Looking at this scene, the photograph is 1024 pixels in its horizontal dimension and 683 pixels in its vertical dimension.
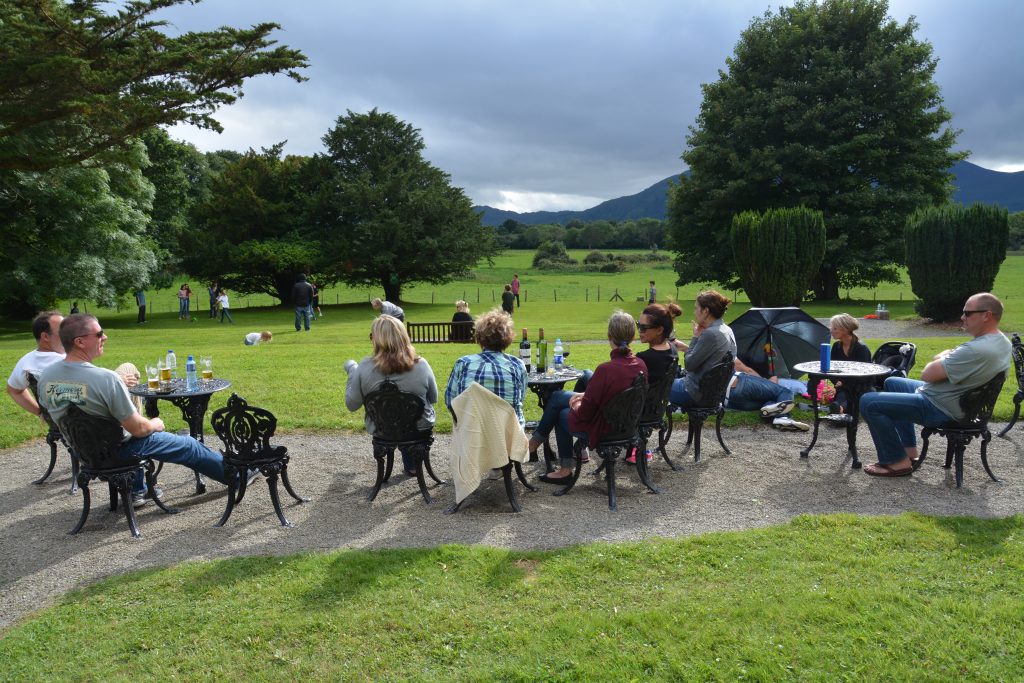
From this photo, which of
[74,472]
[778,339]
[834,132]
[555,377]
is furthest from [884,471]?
[834,132]

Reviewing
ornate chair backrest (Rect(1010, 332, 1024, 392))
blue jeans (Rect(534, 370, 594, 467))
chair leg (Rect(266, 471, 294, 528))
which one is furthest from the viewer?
ornate chair backrest (Rect(1010, 332, 1024, 392))

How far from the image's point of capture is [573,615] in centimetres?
400

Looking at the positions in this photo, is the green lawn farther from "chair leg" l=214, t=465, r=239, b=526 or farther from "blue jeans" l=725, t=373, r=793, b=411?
"blue jeans" l=725, t=373, r=793, b=411

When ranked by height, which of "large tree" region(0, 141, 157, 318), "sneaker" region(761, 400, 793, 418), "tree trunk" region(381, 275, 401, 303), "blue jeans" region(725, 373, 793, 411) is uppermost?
"large tree" region(0, 141, 157, 318)

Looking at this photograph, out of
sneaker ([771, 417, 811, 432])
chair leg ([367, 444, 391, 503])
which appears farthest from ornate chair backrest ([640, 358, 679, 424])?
sneaker ([771, 417, 811, 432])

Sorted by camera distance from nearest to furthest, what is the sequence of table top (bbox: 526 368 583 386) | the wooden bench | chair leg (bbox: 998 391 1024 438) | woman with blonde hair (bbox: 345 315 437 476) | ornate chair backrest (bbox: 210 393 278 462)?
ornate chair backrest (bbox: 210 393 278 462) < woman with blonde hair (bbox: 345 315 437 476) < table top (bbox: 526 368 583 386) < chair leg (bbox: 998 391 1024 438) < the wooden bench

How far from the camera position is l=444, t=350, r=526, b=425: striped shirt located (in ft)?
19.5

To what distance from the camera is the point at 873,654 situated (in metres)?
3.52

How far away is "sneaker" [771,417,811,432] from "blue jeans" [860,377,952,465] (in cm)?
161

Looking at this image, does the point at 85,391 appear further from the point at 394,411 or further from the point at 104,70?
the point at 104,70

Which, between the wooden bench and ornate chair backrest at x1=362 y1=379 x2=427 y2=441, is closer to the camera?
ornate chair backrest at x1=362 y1=379 x2=427 y2=441

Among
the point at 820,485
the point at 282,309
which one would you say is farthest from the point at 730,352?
the point at 282,309

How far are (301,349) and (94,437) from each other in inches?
431

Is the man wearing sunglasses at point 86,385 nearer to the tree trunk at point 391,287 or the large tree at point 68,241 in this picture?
the large tree at point 68,241
